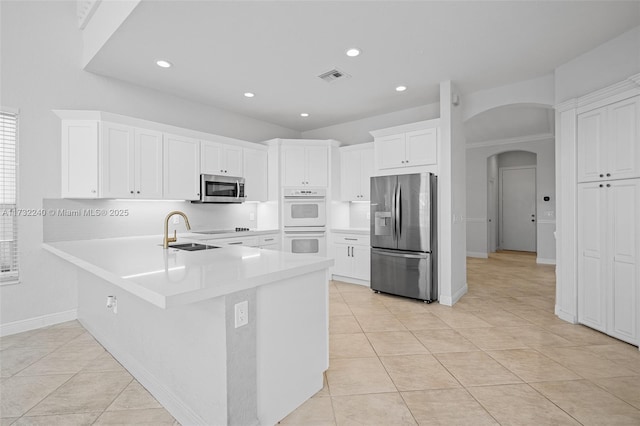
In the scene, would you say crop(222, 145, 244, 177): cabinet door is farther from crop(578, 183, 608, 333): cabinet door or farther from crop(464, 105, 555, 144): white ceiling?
crop(578, 183, 608, 333): cabinet door

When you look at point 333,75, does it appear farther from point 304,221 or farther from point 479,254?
point 479,254

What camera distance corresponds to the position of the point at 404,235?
13.7 feet

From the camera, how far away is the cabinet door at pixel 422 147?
13.4 ft

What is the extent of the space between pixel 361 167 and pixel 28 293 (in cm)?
445

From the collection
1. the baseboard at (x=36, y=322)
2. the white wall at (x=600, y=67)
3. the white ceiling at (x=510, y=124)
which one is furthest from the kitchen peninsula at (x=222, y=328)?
the white ceiling at (x=510, y=124)

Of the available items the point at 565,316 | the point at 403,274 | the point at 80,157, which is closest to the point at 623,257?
the point at 565,316

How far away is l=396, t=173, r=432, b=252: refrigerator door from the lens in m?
3.99

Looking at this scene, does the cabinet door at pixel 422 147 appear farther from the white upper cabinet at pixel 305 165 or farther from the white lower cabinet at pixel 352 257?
the white upper cabinet at pixel 305 165

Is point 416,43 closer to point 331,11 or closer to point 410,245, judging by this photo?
point 331,11

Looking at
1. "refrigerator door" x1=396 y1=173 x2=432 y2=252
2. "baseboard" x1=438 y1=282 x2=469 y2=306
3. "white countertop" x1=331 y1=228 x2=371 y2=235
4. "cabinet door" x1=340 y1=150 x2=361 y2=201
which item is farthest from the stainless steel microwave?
"baseboard" x1=438 y1=282 x2=469 y2=306

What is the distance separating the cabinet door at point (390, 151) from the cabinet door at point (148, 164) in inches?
116

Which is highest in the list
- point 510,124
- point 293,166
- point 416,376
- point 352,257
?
point 510,124

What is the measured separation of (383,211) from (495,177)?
20.4ft

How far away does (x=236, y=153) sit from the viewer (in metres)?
4.73
